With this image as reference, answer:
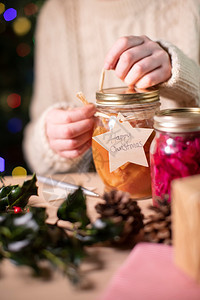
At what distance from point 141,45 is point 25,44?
3.58 ft

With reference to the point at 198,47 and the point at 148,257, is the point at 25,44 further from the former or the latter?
the point at 148,257

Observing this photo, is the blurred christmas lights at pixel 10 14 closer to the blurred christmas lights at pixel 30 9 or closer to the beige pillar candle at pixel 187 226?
the blurred christmas lights at pixel 30 9

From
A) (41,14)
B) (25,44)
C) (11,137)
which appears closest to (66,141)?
(41,14)

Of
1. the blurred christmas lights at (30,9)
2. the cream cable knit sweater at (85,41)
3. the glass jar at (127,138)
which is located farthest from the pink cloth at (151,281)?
the blurred christmas lights at (30,9)

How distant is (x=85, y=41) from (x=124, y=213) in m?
0.90

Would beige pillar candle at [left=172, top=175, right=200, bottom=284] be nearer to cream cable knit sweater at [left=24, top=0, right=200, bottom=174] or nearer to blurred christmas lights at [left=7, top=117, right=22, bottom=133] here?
cream cable knit sweater at [left=24, top=0, right=200, bottom=174]

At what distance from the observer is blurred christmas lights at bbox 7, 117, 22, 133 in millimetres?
1783

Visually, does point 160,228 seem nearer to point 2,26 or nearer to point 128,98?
point 128,98

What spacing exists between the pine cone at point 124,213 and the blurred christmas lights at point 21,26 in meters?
1.26

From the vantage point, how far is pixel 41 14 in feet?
4.35

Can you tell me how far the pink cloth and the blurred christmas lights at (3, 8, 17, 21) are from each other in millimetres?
1320

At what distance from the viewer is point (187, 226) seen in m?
0.34

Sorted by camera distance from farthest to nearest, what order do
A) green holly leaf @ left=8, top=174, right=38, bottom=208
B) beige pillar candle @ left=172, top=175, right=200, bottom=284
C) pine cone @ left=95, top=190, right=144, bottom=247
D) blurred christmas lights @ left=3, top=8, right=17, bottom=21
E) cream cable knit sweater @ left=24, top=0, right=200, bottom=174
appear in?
blurred christmas lights @ left=3, top=8, right=17, bottom=21, cream cable knit sweater @ left=24, top=0, right=200, bottom=174, green holly leaf @ left=8, top=174, right=38, bottom=208, pine cone @ left=95, top=190, right=144, bottom=247, beige pillar candle @ left=172, top=175, right=200, bottom=284

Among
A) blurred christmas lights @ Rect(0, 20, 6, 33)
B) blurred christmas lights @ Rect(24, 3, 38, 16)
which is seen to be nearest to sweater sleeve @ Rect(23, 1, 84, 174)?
blurred christmas lights @ Rect(24, 3, 38, 16)
